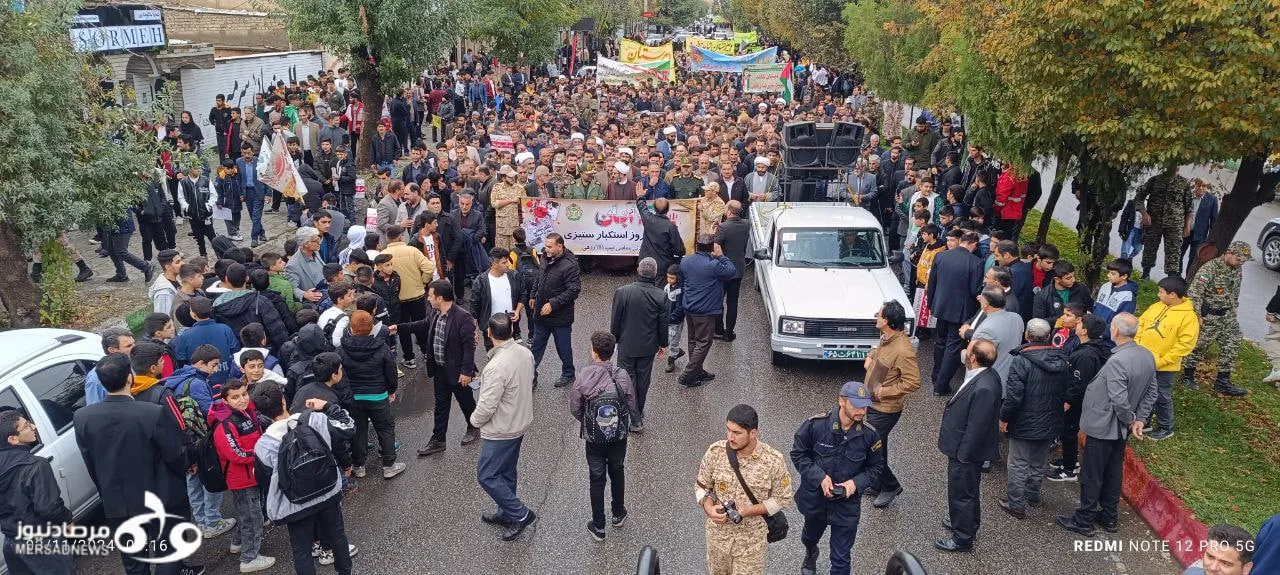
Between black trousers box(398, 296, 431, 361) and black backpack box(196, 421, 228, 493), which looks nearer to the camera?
black backpack box(196, 421, 228, 493)

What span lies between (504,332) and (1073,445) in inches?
204

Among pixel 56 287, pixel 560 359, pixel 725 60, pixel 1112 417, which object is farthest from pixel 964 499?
pixel 725 60

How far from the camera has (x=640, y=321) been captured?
8.47 meters

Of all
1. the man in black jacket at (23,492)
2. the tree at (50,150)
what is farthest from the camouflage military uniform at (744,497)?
the tree at (50,150)

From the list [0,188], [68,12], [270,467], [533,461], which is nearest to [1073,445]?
[533,461]

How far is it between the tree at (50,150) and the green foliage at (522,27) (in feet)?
60.4

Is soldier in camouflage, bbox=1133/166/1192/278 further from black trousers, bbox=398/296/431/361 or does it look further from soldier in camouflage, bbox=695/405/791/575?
black trousers, bbox=398/296/431/361

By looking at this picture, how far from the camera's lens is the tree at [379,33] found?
18.1 m

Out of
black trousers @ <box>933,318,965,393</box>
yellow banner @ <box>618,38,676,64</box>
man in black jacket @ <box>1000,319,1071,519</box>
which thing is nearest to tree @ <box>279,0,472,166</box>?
yellow banner @ <box>618,38,676,64</box>

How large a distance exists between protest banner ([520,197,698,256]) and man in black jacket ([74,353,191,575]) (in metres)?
8.35

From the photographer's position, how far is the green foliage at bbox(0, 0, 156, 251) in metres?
9.63

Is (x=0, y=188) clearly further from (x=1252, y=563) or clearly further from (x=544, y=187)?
(x=1252, y=563)

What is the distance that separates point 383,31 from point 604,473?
47.2 ft

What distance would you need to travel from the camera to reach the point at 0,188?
9562 millimetres
